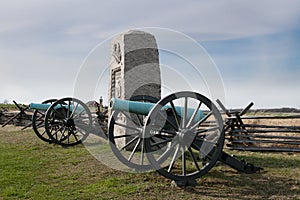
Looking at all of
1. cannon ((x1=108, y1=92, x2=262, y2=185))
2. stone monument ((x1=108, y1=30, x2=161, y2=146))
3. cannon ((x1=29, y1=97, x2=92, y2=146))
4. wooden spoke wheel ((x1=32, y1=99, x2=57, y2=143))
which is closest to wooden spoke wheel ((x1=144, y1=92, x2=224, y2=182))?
cannon ((x1=108, y1=92, x2=262, y2=185))

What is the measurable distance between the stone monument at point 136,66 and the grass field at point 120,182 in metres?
2.43

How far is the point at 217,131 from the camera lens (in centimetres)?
562

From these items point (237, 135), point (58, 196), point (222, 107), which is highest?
point (222, 107)

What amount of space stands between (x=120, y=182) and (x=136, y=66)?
4519mm

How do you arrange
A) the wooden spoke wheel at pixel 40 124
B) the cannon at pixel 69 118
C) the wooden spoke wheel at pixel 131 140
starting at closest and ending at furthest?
the wooden spoke wheel at pixel 131 140
the cannon at pixel 69 118
the wooden spoke wheel at pixel 40 124

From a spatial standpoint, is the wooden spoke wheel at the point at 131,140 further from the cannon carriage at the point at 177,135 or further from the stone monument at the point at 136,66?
the stone monument at the point at 136,66

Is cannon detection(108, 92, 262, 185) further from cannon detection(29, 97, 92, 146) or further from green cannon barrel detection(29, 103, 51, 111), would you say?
green cannon barrel detection(29, 103, 51, 111)

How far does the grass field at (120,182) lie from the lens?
16.9 ft

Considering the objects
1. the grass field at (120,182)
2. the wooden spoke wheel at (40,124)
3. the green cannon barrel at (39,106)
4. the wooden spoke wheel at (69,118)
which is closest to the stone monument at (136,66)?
the wooden spoke wheel at (69,118)

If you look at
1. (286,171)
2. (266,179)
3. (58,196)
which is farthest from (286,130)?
(58,196)

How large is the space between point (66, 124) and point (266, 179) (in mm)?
6883

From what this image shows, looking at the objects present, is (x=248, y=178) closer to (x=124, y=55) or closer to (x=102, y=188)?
(x=102, y=188)

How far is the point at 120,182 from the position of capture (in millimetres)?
5883

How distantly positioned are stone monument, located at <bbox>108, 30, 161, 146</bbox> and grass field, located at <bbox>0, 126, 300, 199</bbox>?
2.43 metres
